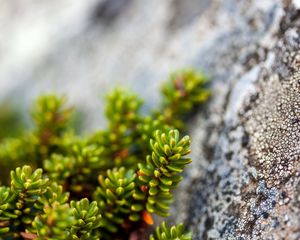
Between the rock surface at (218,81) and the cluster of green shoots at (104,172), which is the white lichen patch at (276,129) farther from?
the cluster of green shoots at (104,172)

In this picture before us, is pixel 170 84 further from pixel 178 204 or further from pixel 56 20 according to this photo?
pixel 56 20

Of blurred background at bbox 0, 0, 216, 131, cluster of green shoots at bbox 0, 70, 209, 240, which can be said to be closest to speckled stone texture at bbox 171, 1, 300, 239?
cluster of green shoots at bbox 0, 70, 209, 240

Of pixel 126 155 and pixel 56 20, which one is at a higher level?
pixel 56 20

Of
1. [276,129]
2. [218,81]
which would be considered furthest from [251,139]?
[218,81]

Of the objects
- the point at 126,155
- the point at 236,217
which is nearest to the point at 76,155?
the point at 126,155

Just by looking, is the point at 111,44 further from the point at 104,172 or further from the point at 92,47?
the point at 104,172

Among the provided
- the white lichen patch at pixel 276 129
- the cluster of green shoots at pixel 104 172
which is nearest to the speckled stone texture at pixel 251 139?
the white lichen patch at pixel 276 129
